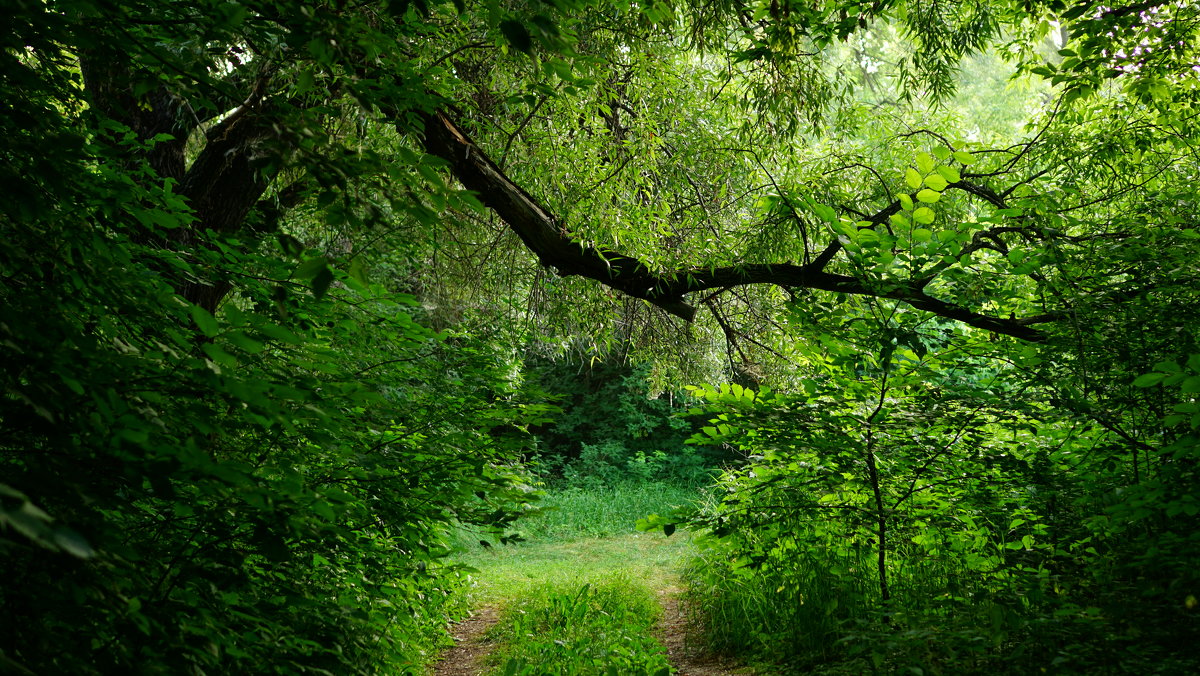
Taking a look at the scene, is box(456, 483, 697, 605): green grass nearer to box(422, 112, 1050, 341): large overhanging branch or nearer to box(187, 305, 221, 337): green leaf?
box(422, 112, 1050, 341): large overhanging branch

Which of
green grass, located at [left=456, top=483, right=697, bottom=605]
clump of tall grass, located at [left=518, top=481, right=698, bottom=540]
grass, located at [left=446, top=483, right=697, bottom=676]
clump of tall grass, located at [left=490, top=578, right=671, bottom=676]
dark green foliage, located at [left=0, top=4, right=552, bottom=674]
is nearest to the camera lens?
dark green foliage, located at [left=0, top=4, right=552, bottom=674]

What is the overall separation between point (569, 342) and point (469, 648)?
2.76m

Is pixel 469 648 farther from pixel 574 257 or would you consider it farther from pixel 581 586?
pixel 574 257

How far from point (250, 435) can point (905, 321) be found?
284cm

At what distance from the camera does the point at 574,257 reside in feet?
16.1

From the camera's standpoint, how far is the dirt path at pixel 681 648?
447 centimetres

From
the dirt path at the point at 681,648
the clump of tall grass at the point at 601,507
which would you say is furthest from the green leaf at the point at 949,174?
the clump of tall grass at the point at 601,507

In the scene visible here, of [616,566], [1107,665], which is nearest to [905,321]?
[1107,665]

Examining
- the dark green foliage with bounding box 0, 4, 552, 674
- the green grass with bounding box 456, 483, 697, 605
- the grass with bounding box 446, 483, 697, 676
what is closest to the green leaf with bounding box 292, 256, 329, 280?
the dark green foliage with bounding box 0, 4, 552, 674

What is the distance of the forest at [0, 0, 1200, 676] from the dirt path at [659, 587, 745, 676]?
2.2 inches

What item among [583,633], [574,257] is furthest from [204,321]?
[583,633]

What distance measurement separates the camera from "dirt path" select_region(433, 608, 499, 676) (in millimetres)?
4953

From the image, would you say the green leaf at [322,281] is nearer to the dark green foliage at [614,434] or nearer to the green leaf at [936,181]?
the green leaf at [936,181]

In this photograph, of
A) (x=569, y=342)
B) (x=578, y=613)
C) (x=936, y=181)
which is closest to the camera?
(x=936, y=181)
